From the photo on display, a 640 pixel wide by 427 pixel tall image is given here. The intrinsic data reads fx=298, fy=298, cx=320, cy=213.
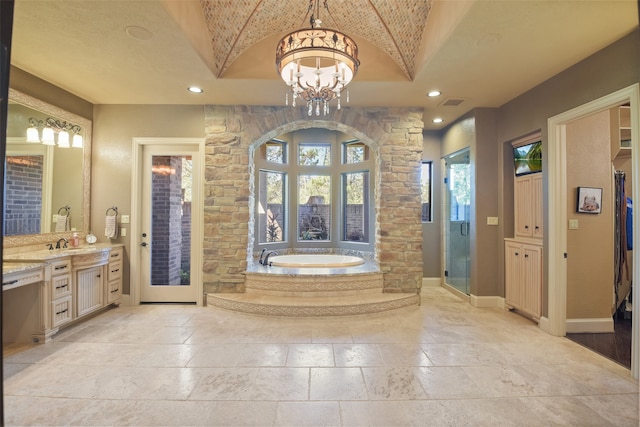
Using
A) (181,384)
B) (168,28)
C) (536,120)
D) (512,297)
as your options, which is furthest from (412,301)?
(168,28)

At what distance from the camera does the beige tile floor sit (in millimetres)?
1983

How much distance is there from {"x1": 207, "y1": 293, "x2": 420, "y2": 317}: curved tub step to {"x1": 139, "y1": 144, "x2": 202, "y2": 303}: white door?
0.55 meters

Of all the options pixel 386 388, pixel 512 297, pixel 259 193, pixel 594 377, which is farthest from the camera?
pixel 259 193

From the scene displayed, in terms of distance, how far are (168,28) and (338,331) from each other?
3.35 m

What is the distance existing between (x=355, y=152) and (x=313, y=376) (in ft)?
15.3

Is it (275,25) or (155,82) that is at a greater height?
(275,25)

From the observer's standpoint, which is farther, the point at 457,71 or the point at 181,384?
the point at 457,71

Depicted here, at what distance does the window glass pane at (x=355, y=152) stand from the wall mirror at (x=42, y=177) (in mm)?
4334

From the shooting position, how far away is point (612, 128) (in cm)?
341

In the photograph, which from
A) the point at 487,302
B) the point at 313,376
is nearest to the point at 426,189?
the point at 487,302

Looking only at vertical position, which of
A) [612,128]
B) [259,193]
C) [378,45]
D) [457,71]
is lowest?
[259,193]

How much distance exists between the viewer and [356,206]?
6246mm

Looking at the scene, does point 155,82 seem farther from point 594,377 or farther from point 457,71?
point 594,377

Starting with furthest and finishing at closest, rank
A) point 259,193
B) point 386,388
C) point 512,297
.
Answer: point 259,193 < point 512,297 < point 386,388
